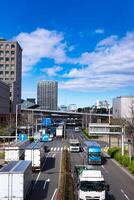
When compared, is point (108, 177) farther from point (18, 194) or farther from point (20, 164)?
point (18, 194)

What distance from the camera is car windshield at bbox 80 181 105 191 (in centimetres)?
2364

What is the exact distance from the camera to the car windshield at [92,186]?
2364 centimetres

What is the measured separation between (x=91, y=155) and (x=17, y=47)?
115 metres

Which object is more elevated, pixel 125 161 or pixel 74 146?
pixel 74 146

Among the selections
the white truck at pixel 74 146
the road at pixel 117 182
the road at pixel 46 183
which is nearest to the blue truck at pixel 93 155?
the road at pixel 117 182

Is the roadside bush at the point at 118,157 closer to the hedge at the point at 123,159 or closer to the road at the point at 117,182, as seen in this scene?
the hedge at the point at 123,159

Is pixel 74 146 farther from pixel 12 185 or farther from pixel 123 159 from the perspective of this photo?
pixel 12 185

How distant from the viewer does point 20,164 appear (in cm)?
2698

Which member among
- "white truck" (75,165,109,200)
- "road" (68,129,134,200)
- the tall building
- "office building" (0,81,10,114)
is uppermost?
the tall building

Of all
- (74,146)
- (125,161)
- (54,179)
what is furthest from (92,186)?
(74,146)

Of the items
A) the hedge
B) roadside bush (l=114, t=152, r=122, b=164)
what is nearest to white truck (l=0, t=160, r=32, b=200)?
the hedge

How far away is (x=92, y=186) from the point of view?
78.3 ft

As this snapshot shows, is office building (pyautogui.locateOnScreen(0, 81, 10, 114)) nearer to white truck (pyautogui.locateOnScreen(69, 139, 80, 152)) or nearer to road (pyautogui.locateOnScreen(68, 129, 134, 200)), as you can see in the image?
white truck (pyautogui.locateOnScreen(69, 139, 80, 152))

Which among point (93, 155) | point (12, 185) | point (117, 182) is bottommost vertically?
point (117, 182)
